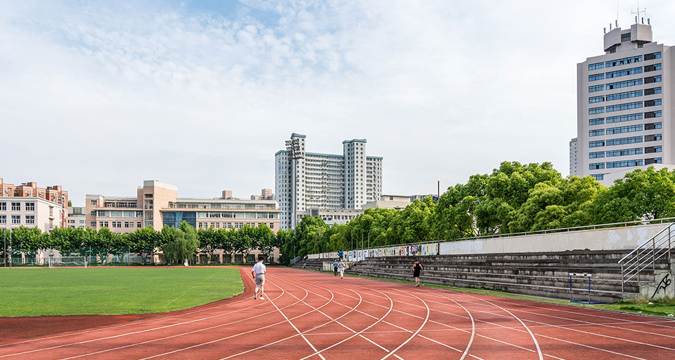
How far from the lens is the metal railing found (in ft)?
58.6

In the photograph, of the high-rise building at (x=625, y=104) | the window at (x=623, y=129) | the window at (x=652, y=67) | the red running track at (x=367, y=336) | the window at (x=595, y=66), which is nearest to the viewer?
the red running track at (x=367, y=336)

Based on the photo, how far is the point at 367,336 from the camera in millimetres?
12125

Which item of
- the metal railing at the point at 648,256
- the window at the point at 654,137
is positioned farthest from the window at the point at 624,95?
the metal railing at the point at 648,256

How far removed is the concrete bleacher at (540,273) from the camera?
1908 cm

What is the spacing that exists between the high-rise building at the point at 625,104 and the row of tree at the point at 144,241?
232 feet

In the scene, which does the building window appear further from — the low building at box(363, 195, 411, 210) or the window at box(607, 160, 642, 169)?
the low building at box(363, 195, 411, 210)

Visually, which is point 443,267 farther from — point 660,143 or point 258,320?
point 660,143

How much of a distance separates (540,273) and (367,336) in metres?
15.0

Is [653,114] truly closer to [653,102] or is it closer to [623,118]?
[653,102]

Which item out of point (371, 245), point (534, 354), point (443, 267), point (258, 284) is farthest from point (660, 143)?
point (534, 354)

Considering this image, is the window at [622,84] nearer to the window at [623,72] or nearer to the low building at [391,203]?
the window at [623,72]

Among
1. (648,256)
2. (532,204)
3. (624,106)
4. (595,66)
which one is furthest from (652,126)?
(648,256)

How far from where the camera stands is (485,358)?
31.8 feet

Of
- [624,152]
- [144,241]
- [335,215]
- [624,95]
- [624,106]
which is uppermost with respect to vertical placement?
[624,95]
